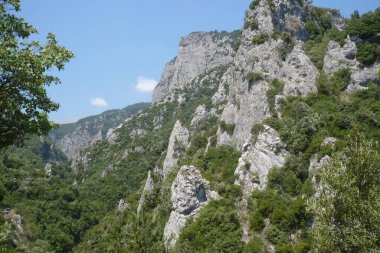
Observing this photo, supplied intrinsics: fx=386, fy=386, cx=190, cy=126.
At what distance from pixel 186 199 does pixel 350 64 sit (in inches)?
1526

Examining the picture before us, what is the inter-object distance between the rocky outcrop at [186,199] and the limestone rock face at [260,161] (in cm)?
523

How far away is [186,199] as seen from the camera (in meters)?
58.2

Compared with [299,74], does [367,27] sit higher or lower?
higher

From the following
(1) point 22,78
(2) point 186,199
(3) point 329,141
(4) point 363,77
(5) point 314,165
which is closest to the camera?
(1) point 22,78

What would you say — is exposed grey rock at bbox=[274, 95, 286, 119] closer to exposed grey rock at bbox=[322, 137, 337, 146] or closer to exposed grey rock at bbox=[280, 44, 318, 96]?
exposed grey rock at bbox=[280, 44, 318, 96]

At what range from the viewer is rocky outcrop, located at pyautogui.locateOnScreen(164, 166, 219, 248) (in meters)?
57.2

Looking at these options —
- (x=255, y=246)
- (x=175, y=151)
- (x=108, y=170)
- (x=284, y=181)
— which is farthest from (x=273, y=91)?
(x=108, y=170)

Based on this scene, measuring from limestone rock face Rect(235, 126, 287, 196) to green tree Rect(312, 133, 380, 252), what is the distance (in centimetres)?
2914

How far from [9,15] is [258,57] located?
6639 cm

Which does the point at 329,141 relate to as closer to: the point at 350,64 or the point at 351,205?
the point at 350,64

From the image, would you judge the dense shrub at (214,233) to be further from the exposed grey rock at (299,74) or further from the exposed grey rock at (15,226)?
the exposed grey rock at (15,226)

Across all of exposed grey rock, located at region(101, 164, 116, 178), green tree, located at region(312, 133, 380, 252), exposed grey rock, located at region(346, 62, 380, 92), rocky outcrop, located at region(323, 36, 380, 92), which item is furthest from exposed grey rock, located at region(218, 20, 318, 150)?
exposed grey rock, located at region(101, 164, 116, 178)

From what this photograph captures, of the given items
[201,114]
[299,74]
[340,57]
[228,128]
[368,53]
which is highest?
[201,114]

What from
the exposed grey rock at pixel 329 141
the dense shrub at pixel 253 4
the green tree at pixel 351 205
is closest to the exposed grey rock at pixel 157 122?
the dense shrub at pixel 253 4
